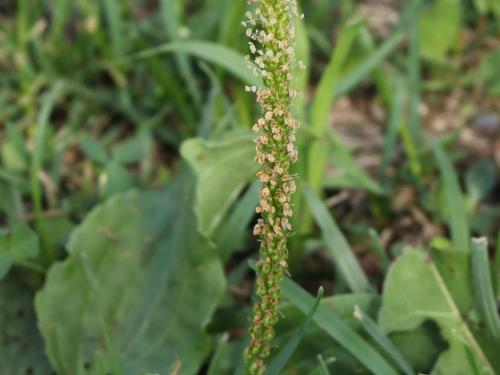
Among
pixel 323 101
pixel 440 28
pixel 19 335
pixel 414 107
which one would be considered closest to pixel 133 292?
pixel 19 335

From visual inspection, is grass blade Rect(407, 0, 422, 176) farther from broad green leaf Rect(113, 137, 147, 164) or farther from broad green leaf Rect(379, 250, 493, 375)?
broad green leaf Rect(113, 137, 147, 164)

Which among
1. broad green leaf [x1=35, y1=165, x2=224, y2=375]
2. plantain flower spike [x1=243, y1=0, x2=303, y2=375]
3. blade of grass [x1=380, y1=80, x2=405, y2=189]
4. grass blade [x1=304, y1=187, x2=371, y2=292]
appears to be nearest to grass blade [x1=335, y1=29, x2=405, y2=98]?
blade of grass [x1=380, y1=80, x2=405, y2=189]

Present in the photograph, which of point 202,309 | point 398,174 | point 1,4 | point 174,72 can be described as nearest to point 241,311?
point 202,309

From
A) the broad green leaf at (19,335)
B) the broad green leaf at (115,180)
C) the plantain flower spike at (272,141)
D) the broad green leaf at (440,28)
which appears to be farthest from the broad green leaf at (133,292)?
the broad green leaf at (440,28)

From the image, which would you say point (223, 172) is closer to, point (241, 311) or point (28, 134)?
point (241, 311)

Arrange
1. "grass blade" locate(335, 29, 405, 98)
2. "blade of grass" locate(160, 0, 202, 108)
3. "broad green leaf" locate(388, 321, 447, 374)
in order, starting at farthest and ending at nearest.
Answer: "blade of grass" locate(160, 0, 202, 108) < "grass blade" locate(335, 29, 405, 98) < "broad green leaf" locate(388, 321, 447, 374)

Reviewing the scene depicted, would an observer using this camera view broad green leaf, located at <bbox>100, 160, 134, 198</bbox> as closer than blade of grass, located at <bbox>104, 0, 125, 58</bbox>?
Yes

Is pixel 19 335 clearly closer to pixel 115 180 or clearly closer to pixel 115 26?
pixel 115 180
